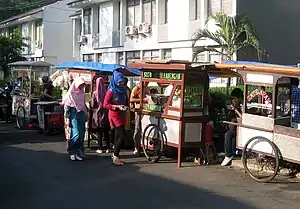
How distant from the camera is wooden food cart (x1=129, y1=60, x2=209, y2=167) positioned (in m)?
10.2

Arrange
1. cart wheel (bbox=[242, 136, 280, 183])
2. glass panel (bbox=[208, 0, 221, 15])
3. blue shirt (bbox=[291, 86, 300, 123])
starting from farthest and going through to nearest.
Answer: glass panel (bbox=[208, 0, 221, 15])
blue shirt (bbox=[291, 86, 300, 123])
cart wheel (bbox=[242, 136, 280, 183])

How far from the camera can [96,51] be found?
32.1 metres

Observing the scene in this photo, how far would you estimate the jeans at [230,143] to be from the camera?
1042 centimetres

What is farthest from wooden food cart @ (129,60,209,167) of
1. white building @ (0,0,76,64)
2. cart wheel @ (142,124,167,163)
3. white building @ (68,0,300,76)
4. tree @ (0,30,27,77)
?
white building @ (0,0,76,64)

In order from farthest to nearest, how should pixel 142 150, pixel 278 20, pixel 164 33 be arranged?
pixel 164 33 < pixel 278 20 < pixel 142 150

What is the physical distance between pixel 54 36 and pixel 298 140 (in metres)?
35.8

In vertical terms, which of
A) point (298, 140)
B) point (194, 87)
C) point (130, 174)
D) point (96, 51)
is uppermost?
point (96, 51)

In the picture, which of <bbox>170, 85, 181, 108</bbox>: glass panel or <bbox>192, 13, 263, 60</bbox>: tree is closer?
<bbox>170, 85, 181, 108</bbox>: glass panel

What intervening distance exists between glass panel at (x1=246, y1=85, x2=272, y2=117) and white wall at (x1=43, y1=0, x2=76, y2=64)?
33.4m

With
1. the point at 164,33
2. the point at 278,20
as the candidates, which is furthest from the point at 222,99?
the point at 164,33

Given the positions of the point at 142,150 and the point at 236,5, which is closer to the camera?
the point at 142,150

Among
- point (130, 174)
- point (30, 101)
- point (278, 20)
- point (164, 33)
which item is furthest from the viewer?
point (164, 33)

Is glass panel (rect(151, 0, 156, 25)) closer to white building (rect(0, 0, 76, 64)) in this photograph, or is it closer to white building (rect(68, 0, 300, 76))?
white building (rect(68, 0, 300, 76))

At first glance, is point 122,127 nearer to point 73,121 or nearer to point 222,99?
point 73,121
